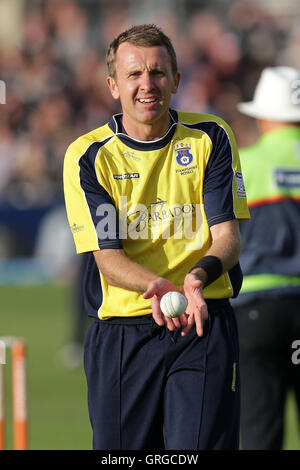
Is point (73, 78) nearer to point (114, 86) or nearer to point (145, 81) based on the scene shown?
point (114, 86)

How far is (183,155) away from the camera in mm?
4520

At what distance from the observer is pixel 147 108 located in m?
4.46

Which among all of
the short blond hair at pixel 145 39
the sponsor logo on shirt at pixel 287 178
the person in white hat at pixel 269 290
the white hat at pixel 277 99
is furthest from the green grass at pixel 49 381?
the short blond hair at pixel 145 39

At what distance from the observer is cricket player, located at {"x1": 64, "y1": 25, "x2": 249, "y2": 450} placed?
4.40 m

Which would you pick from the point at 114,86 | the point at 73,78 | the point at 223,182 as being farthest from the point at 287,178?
the point at 73,78

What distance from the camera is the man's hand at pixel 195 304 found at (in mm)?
4094

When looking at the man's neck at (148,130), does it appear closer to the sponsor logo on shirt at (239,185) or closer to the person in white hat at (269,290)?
the sponsor logo on shirt at (239,185)

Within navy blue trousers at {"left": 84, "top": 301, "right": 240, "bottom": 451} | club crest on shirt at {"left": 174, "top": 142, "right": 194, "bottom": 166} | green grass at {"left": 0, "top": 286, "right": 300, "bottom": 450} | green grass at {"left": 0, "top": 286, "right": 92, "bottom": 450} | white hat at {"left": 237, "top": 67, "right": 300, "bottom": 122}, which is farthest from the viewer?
green grass at {"left": 0, "top": 286, "right": 92, "bottom": 450}

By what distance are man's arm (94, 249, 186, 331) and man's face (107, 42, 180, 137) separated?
60cm

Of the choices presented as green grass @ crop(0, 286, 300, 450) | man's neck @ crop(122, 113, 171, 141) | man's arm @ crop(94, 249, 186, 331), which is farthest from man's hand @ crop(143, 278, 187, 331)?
green grass @ crop(0, 286, 300, 450)

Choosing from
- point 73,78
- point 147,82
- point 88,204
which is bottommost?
point 88,204

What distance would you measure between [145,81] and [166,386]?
50.8 inches

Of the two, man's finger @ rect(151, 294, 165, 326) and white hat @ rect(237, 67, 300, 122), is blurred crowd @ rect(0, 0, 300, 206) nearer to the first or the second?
white hat @ rect(237, 67, 300, 122)

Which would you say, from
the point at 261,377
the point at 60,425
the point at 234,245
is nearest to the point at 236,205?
the point at 234,245
